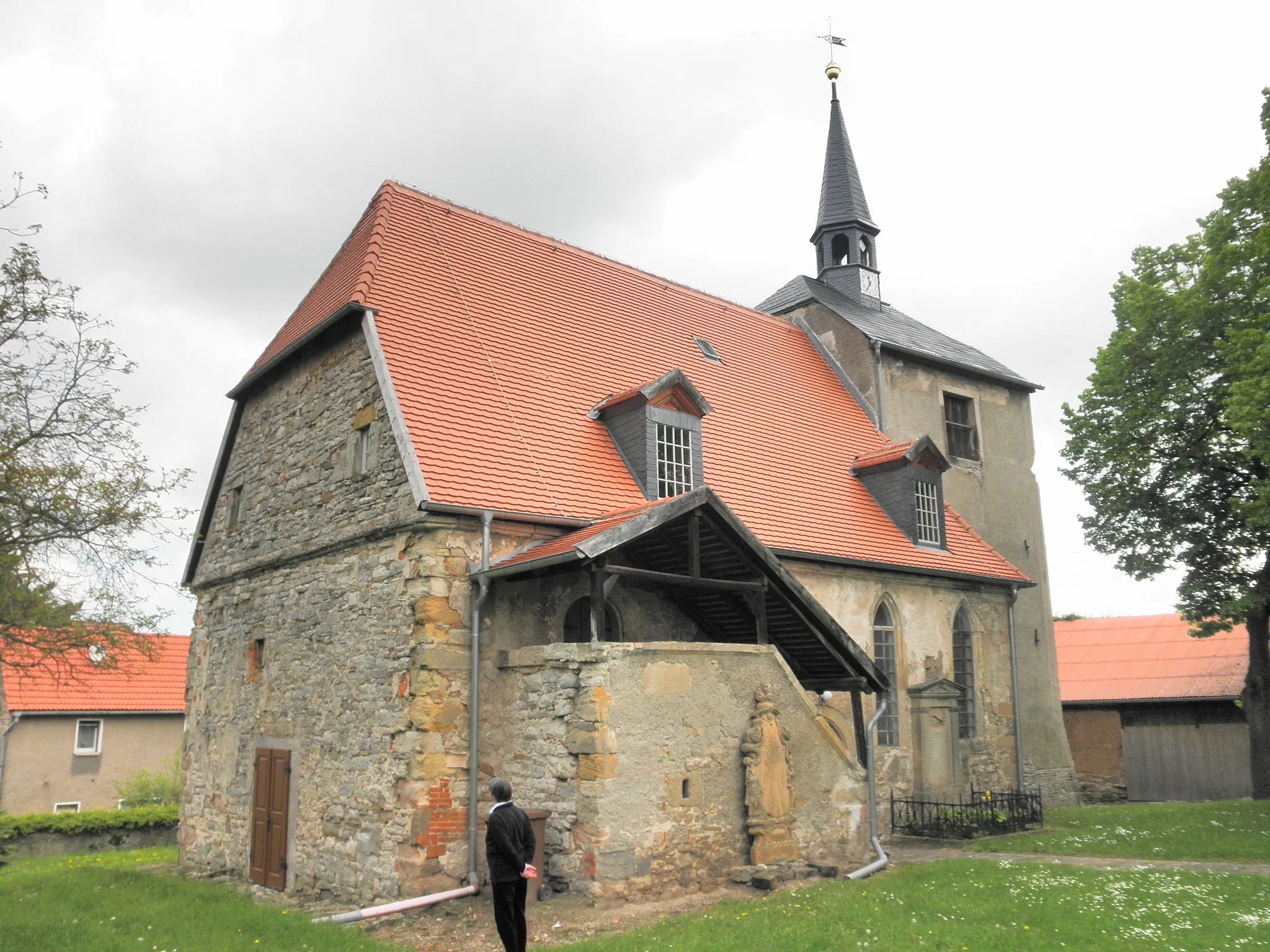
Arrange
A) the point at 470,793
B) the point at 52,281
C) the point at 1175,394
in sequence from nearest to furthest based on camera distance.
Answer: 1. the point at 470,793
2. the point at 52,281
3. the point at 1175,394

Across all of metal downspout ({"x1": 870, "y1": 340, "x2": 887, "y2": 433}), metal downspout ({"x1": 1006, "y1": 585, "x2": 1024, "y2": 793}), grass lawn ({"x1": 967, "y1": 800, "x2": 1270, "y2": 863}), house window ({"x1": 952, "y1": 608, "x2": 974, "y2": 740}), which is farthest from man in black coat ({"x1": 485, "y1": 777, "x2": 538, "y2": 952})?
metal downspout ({"x1": 870, "y1": 340, "x2": 887, "y2": 433})

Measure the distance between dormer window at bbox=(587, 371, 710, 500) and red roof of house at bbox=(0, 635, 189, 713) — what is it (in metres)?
16.7

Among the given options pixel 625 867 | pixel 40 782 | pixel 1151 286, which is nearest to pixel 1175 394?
pixel 1151 286

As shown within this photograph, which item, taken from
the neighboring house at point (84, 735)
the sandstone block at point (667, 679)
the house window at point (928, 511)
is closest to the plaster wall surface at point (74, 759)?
the neighboring house at point (84, 735)

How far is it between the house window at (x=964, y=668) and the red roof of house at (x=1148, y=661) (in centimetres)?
824

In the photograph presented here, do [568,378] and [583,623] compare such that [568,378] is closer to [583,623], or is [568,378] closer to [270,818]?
[583,623]

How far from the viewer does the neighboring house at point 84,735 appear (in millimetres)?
27516

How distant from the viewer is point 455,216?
17969mm

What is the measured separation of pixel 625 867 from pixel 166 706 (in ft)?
78.2

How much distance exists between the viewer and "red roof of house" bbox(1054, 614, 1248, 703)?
25.8 m

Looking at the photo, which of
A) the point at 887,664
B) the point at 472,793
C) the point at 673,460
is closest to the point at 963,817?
the point at 887,664

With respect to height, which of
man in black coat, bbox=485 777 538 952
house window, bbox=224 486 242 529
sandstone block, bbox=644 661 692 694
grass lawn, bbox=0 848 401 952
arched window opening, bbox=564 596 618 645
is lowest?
grass lawn, bbox=0 848 401 952

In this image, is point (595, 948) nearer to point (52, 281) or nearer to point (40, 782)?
point (52, 281)

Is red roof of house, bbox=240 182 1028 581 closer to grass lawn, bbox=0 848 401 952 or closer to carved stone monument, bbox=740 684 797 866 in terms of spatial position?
carved stone monument, bbox=740 684 797 866
